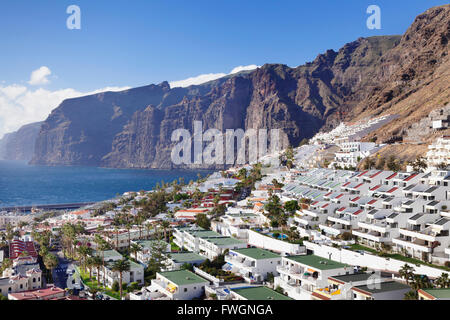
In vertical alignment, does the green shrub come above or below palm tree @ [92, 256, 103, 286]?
below

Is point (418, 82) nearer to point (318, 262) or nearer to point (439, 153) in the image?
point (439, 153)

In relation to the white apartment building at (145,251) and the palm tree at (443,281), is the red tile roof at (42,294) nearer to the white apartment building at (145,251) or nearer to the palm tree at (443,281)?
the white apartment building at (145,251)

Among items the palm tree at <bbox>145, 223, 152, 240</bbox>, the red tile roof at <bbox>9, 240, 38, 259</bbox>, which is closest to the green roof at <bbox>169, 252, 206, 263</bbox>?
the palm tree at <bbox>145, 223, 152, 240</bbox>

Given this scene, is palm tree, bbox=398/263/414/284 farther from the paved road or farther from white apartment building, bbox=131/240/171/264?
the paved road

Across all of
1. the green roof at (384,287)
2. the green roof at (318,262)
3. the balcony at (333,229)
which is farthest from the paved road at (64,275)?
the green roof at (384,287)
